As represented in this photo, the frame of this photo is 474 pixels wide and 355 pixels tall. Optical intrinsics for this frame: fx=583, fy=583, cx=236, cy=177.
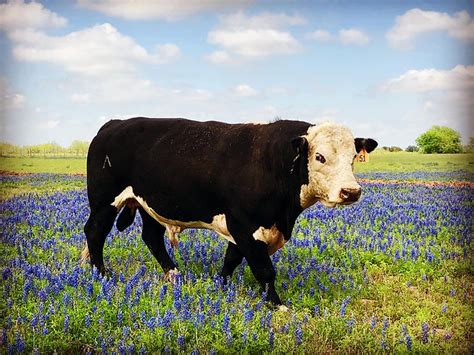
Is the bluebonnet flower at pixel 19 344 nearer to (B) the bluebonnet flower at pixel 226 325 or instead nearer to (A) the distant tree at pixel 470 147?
(B) the bluebonnet flower at pixel 226 325

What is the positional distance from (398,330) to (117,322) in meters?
2.61

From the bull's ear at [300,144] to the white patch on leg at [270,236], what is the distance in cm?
96

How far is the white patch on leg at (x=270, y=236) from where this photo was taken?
610cm

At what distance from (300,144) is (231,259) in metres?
1.91

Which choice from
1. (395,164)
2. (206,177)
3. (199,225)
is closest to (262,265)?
(199,225)

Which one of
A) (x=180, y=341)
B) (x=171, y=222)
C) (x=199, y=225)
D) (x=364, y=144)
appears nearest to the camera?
(x=180, y=341)

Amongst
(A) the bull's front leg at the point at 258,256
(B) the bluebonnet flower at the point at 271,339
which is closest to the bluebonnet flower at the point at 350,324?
(B) the bluebonnet flower at the point at 271,339

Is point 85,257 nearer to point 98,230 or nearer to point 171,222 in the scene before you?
point 98,230

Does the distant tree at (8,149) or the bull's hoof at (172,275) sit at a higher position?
the distant tree at (8,149)

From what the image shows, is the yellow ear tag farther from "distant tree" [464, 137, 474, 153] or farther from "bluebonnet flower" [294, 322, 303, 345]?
"bluebonnet flower" [294, 322, 303, 345]

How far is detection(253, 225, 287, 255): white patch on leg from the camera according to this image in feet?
20.0

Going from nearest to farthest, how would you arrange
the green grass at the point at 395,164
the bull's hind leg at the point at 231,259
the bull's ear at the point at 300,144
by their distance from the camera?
the bull's ear at the point at 300,144
the bull's hind leg at the point at 231,259
the green grass at the point at 395,164

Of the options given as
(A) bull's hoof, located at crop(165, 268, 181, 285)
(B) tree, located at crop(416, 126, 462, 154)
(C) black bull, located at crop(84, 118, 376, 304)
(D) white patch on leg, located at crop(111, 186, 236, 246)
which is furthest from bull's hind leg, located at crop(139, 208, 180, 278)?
(B) tree, located at crop(416, 126, 462, 154)

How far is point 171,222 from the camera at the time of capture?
6945 millimetres
